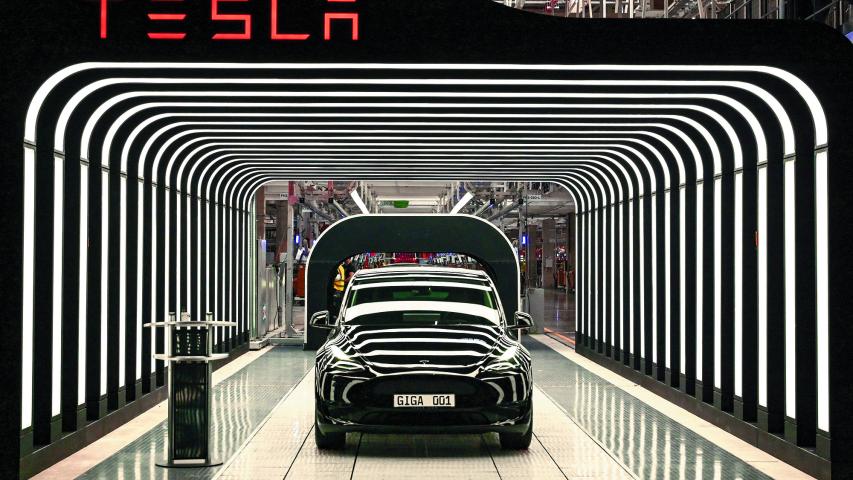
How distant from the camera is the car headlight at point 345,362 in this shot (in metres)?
7.69

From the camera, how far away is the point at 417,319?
29.3 feet

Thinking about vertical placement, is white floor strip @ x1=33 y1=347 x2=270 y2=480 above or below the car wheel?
below

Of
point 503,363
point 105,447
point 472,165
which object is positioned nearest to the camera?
point 503,363

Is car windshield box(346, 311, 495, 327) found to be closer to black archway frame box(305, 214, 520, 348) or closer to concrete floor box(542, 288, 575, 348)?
black archway frame box(305, 214, 520, 348)

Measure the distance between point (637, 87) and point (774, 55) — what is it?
1.39 m

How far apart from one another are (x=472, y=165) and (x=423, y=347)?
6.81m

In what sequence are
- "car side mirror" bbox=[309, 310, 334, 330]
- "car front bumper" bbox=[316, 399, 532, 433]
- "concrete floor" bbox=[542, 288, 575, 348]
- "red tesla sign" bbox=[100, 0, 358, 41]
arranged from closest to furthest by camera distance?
"red tesla sign" bbox=[100, 0, 358, 41]
"car front bumper" bbox=[316, 399, 532, 433]
"car side mirror" bbox=[309, 310, 334, 330]
"concrete floor" bbox=[542, 288, 575, 348]

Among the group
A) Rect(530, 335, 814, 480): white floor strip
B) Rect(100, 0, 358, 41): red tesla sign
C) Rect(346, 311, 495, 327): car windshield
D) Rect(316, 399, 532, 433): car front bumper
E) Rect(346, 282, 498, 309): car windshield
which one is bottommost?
Rect(530, 335, 814, 480): white floor strip

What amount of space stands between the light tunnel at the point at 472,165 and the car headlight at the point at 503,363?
82.3 inches

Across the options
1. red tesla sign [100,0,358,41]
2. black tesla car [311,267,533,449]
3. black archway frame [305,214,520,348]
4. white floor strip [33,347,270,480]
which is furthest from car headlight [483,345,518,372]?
black archway frame [305,214,520,348]

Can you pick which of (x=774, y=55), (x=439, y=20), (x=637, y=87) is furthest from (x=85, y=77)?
(x=774, y=55)

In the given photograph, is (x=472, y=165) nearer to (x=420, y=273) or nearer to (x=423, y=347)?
(x=420, y=273)

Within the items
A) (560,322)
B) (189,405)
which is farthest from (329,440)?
(560,322)

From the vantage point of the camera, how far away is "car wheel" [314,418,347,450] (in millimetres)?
8047
